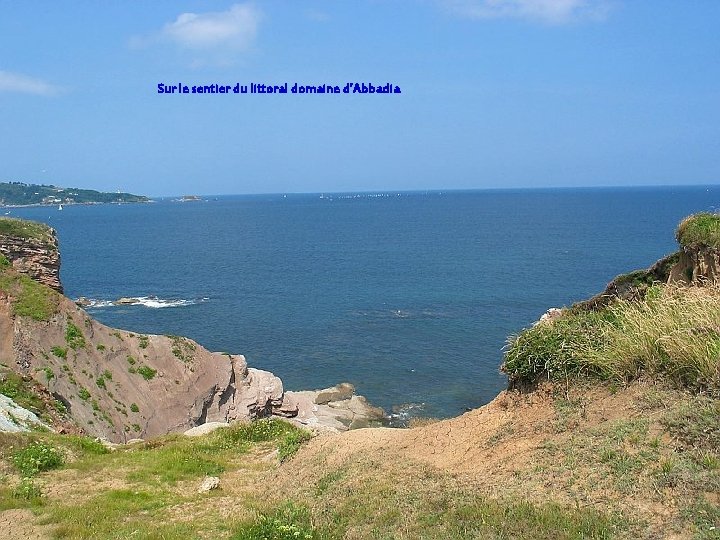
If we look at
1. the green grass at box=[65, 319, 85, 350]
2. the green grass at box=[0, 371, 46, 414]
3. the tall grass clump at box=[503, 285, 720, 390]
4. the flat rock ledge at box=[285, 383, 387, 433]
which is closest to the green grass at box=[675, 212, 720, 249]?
the tall grass clump at box=[503, 285, 720, 390]

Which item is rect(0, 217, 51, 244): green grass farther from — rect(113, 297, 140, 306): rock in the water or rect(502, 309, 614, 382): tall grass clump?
rect(502, 309, 614, 382): tall grass clump

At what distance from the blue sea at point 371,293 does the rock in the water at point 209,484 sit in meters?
31.9

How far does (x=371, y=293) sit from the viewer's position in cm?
8000

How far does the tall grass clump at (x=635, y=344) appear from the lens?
35.2 feet

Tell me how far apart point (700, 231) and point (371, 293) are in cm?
5990

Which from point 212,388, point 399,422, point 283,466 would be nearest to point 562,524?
point 283,466

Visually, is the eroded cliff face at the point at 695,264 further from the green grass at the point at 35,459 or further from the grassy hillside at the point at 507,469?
the green grass at the point at 35,459

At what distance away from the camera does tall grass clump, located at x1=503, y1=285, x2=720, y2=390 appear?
10.7m

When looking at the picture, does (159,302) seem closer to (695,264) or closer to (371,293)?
(371,293)

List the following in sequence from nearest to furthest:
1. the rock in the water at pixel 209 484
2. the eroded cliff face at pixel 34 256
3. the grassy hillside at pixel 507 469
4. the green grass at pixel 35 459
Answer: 1. the grassy hillside at pixel 507 469
2. the rock in the water at pixel 209 484
3. the green grass at pixel 35 459
4. the eroded cliff face at pixel 34 256

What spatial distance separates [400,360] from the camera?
5444 centimetres

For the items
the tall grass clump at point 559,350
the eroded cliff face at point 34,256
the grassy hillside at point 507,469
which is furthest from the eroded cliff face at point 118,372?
the tall grass clump at point 559,350

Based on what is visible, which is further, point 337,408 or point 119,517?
point 337,408

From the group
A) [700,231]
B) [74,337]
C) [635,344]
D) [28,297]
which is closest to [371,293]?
[74,337]
